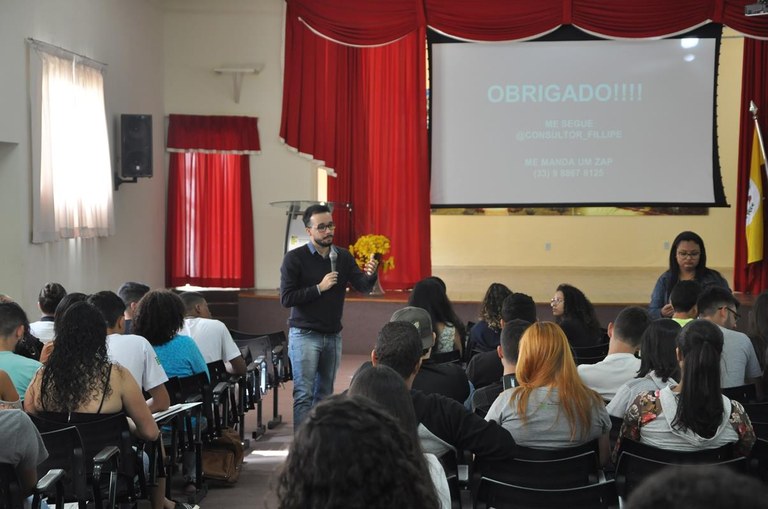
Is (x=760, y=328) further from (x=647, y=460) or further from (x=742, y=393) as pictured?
(x=647, y=460)

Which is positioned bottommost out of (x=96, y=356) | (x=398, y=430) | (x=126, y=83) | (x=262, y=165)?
(x=96, y=356)

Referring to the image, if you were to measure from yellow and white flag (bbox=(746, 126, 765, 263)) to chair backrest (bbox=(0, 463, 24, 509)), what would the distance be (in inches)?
344

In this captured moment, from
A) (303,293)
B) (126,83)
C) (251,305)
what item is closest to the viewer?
(303,293)

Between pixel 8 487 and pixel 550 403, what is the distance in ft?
5.56

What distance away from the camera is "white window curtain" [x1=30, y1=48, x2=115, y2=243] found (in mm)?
7246

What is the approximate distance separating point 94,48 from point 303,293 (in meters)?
4.19

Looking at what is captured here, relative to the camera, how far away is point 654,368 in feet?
11.9

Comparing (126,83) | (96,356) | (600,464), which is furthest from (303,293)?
(126,83)

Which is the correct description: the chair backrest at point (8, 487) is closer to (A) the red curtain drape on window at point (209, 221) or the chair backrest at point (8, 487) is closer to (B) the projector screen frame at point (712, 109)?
(B) the projector screen frame at point (712, 109)

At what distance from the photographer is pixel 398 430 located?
4.09 feet

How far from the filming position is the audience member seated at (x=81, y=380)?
135 inches

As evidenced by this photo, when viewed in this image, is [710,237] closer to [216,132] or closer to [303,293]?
[216,132]

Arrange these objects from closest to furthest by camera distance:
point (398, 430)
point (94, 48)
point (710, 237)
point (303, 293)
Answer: point (398, 430) → point (303, 293) → point (94, 48) → point (710, 237)

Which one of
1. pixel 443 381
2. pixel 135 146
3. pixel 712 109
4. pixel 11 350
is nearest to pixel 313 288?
pixel 443 381
